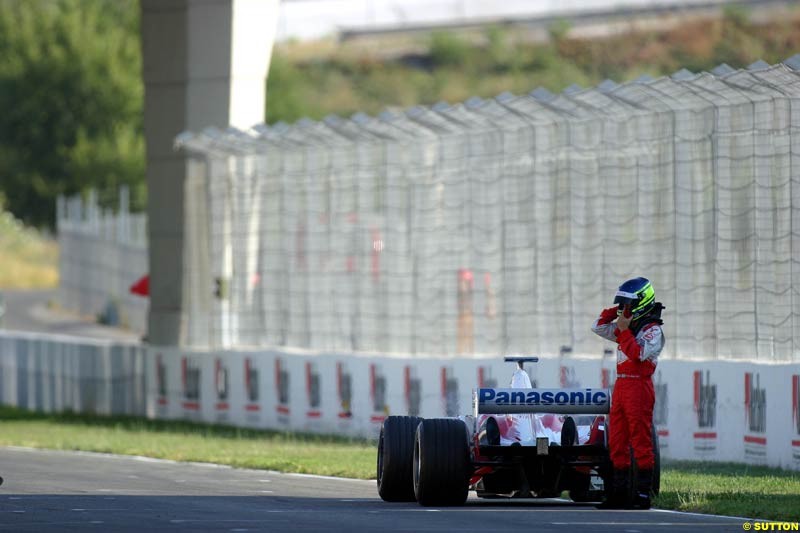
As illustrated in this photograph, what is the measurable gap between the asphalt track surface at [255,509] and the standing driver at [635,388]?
0.33 metres

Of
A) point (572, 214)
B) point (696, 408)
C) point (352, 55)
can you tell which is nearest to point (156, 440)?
point (572, 214)

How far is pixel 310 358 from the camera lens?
3056 cm

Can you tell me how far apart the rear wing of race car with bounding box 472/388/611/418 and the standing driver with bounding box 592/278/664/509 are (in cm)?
53

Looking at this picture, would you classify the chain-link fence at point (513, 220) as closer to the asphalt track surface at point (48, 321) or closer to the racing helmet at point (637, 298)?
the racing helmet at point (637, 298)

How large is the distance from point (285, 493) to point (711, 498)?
13.2ft

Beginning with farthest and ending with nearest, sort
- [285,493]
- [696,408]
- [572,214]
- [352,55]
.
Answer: [352,55] → [572,214] → [696,408] → [285,493]

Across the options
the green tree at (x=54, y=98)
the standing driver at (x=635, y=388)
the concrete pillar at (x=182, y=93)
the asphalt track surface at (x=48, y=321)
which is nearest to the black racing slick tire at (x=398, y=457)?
the standing driver at (x=635, y=388)

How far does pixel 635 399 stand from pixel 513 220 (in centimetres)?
1176

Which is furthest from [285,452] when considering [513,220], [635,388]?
[635,388]

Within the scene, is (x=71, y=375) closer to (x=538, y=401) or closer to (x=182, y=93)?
(x=182, y=93)

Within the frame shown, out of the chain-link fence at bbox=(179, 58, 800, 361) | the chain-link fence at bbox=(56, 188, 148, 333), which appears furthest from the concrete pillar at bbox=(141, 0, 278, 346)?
the chain-link fence at bbox=(56, 188, 148, 333)

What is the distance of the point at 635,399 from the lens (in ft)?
50.9

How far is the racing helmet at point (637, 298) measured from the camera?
1564 centimetres

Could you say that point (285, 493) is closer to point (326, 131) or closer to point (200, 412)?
point (326, 131)
